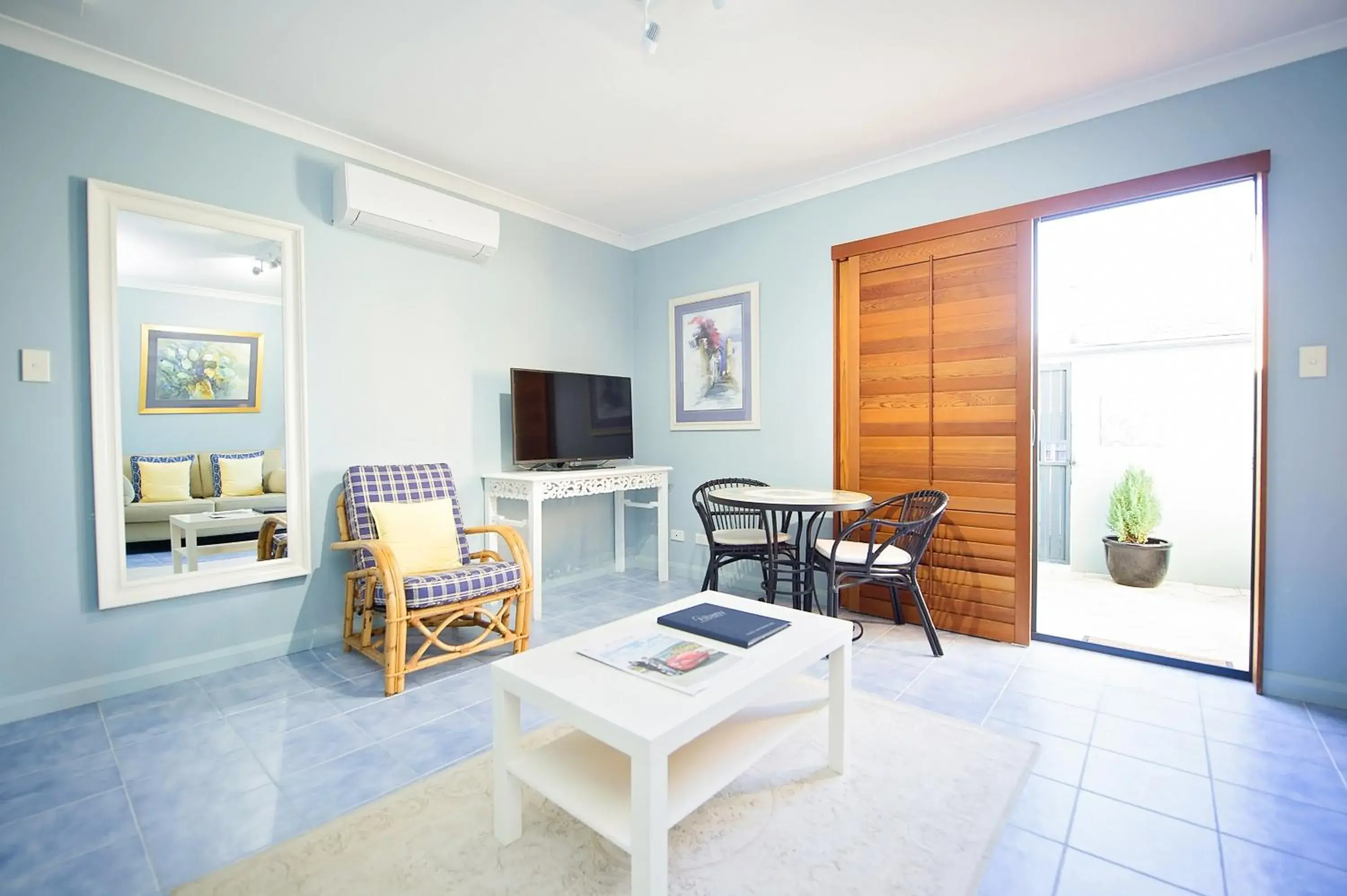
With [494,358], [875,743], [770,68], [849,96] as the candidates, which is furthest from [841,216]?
[875,743]

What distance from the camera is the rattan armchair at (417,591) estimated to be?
2.56 meters

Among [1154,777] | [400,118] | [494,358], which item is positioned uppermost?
[400,118]

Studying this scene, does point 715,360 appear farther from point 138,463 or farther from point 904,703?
point 138,463

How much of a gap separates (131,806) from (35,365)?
5.77 feet

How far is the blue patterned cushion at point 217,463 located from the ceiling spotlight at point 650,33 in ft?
8.48

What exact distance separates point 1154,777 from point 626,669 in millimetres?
1738

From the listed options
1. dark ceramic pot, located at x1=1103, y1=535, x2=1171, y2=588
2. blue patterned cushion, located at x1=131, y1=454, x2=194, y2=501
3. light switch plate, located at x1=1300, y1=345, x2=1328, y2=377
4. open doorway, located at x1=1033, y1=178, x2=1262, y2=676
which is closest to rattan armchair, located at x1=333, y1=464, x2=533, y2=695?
blue patterned cushion, located at x1=131, y1=454, x2=194, y2=501

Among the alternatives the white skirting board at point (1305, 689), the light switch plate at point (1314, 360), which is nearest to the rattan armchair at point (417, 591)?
the white skirting board at point (1305, 689)

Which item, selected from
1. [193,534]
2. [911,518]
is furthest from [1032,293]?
[193,534]

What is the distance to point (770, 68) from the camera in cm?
255

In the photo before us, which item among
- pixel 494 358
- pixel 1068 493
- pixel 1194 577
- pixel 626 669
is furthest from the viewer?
pixel 1068 493

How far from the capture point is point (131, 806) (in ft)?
5.76

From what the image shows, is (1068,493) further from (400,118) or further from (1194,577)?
(400,118)

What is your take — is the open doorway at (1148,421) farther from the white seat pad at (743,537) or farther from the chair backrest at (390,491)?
the chair backrest at (390,491)
